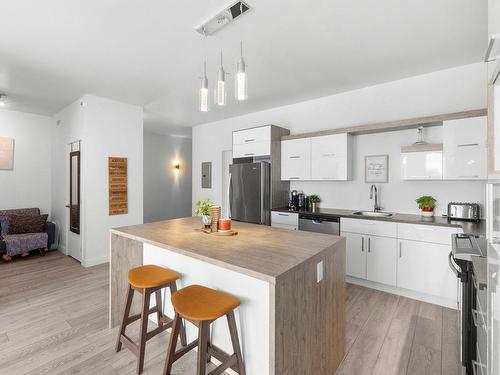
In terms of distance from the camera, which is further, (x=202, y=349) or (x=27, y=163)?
(x=27, y=163)

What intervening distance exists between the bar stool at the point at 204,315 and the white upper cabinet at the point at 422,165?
9.04 ft

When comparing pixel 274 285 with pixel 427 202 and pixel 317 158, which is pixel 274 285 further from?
pixel 317 158

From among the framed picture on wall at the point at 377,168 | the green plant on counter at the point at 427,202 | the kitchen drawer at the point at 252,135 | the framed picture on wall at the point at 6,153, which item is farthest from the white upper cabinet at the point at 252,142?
the framed picture on wall at the point at 6,153

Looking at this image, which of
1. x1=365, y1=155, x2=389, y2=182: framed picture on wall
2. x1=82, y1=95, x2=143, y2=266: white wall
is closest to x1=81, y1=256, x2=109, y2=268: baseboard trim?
x1=82, y1=95, x2=143, y2=266: white wall

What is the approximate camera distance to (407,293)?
3.06 m

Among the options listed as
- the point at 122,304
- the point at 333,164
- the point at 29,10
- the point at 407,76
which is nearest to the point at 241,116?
the point at 333,164

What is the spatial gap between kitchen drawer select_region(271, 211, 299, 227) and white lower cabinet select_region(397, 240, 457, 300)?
136 centimetres

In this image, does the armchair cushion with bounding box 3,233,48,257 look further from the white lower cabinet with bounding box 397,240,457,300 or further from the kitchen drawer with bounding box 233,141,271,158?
the white lower cabinet with bounding box 397,240,457,300

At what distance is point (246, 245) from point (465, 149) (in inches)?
105

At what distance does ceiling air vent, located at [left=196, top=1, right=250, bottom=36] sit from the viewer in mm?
2035

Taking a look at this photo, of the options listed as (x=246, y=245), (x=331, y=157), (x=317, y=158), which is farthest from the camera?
(x=317, y=158)

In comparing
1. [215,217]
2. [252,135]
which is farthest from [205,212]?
[252,135]

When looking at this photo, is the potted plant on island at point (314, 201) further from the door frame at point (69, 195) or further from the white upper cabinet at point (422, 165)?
the door frame at point (69, 195)

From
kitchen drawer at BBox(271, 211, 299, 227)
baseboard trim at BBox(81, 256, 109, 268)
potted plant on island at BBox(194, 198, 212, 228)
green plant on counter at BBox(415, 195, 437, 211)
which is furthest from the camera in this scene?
baseboard trim at BBox(81, 256, 109, 268)
